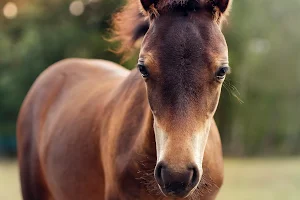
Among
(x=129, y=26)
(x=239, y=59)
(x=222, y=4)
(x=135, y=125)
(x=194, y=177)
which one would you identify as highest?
(x=222, y=4)

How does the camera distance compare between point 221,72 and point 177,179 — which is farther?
point 221,72

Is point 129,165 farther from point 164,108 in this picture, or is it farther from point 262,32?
point 262,32

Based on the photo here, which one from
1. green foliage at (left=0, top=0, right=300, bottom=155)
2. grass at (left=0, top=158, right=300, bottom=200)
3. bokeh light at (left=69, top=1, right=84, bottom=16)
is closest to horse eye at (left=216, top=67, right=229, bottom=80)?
grass at (left=0, top=158, right=300, bottom=200)

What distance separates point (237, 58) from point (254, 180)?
8.42 meters

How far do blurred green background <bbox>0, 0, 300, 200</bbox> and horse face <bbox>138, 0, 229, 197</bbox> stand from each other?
16.8 m

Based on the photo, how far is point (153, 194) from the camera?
326 centimetres

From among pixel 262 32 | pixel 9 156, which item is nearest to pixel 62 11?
pixel 9 156

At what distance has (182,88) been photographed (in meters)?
2.69

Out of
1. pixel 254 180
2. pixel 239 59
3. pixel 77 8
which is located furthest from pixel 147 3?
pixel 77 8

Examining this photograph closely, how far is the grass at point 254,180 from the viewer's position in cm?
1111

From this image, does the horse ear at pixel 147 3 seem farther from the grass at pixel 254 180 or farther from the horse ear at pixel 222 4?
the grass at pixel 254 180

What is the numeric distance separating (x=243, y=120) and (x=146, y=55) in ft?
63.6

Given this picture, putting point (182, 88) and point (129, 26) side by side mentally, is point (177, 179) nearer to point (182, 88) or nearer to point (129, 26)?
point (182, 88)

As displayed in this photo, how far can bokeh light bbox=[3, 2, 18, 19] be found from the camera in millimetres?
22656
